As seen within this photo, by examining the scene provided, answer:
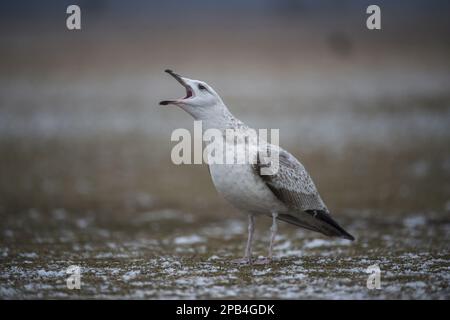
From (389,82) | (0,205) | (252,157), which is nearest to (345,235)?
(252,157)

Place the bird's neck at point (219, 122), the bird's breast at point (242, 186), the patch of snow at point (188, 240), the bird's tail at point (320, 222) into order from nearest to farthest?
the bird's breast at point (242, 186) → the bird's neck at point (219, 122) → the bird's tail at point (320, 222) → the patch of snow at point (188, 240)

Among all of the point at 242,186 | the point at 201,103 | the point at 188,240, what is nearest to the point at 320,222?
the point at 242,186

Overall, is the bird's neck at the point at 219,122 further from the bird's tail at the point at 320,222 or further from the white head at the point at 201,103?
the bird's tail at the point at 320,222

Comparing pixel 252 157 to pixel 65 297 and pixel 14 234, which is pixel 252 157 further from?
pixel 14 234

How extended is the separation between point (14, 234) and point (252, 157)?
5.87m

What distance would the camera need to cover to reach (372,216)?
48.6ft

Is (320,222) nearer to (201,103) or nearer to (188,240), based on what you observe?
(201,103)

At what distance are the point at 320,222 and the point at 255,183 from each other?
1275 millimetres

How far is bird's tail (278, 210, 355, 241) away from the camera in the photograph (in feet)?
30.7

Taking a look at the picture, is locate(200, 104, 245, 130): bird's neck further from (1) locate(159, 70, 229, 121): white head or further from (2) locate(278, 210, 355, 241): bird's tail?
(2) locate(278, 210, 355, 241): bird's tail

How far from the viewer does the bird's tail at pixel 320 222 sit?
936 cm

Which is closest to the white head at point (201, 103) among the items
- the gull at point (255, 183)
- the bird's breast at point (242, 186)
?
the gull at point (255, 183)
